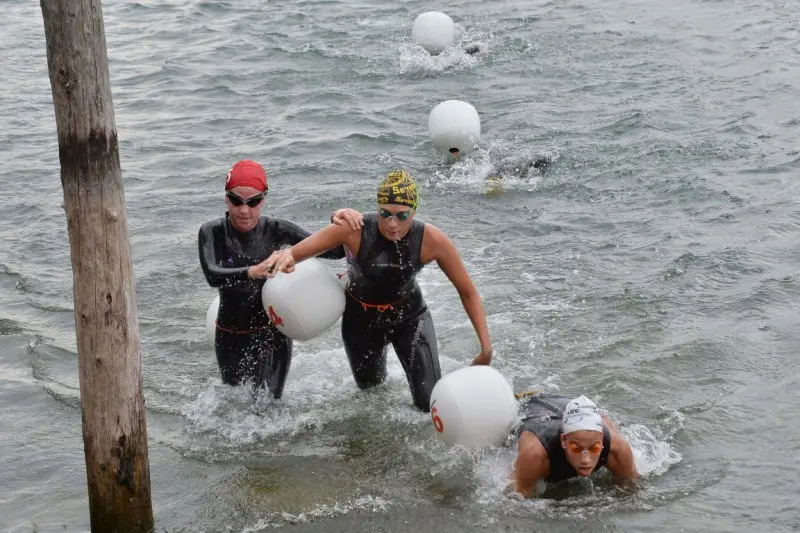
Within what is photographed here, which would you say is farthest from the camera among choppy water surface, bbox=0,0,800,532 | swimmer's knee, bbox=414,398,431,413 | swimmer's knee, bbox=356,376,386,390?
swimmer's knee, bbox=356,376,386,390

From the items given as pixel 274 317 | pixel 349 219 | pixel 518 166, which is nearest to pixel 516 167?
pixel 518 166

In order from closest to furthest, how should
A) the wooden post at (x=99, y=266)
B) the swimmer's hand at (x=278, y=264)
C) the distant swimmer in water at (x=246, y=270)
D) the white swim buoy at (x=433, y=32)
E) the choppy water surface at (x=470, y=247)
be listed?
the wooden post at (x=99, y=266), the swimmer's hand at (x=278, y=264), the distant swimmer in water at (x=246, y=270), the choppy water surface at (x=470, y=247), the white swim buoy at (x=433, y=32)

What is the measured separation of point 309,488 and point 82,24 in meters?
3.68

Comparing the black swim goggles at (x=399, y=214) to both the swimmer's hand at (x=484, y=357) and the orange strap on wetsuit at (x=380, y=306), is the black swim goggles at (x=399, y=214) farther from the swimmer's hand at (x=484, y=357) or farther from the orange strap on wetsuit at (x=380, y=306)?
the swimmer's hand at (x=484, y=357)

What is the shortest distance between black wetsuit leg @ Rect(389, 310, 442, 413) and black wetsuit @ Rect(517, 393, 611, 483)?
2.51ft

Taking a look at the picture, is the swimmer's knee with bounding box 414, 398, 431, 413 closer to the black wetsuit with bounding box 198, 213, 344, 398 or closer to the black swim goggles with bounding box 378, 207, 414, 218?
the black wetsuit with bounding box 198, 213, 344, 398

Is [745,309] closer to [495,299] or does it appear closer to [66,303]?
[495,299]

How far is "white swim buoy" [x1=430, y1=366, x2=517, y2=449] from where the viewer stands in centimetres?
717

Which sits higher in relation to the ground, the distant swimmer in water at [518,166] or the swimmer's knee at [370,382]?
the distant swimmer in water at [518,166]

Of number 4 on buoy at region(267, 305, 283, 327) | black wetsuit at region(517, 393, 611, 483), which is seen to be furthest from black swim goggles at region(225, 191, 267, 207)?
black wetsuit at region(517, 393, 611, 483)

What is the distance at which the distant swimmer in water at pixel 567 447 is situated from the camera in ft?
22.6

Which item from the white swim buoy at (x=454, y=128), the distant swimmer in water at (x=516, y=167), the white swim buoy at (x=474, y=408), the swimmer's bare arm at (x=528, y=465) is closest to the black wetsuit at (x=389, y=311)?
the white swim buoy at (x=474, y=408)

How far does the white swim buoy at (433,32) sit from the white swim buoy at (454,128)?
5.17 meters

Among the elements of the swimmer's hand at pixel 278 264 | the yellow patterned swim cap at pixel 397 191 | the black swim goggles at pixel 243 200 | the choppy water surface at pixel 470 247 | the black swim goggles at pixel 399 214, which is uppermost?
the yellow patterned swim cap at pixel 397 191
